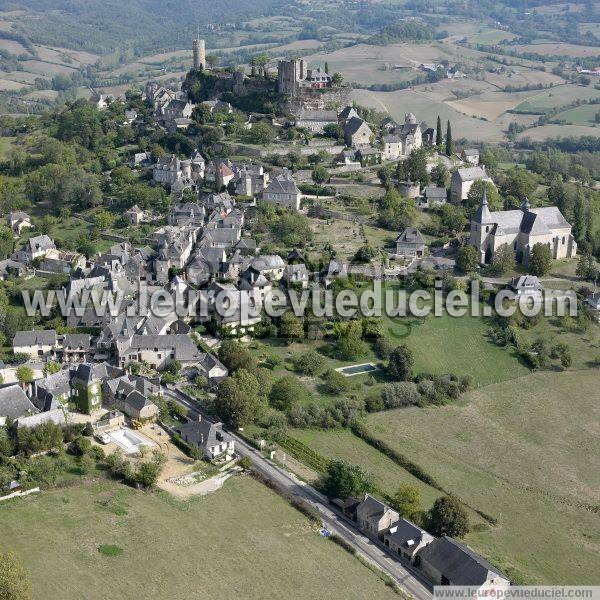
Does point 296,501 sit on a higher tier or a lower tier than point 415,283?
lower

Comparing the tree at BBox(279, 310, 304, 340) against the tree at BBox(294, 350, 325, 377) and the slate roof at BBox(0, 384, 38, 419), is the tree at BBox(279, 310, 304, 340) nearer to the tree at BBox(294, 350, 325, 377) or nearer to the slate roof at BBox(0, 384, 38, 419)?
the tree at BBox(294, 350, 325, 377)

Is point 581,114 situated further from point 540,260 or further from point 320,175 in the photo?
point 540,260

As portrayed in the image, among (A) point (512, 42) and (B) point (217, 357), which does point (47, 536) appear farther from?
(A) point (512, 42)

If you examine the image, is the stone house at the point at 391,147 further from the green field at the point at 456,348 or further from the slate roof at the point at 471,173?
the green field at the point at 456,348

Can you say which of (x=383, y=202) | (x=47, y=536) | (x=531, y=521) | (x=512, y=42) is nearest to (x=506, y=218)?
(x=383, y=202)

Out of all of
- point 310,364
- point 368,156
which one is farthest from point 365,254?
point 368,156
